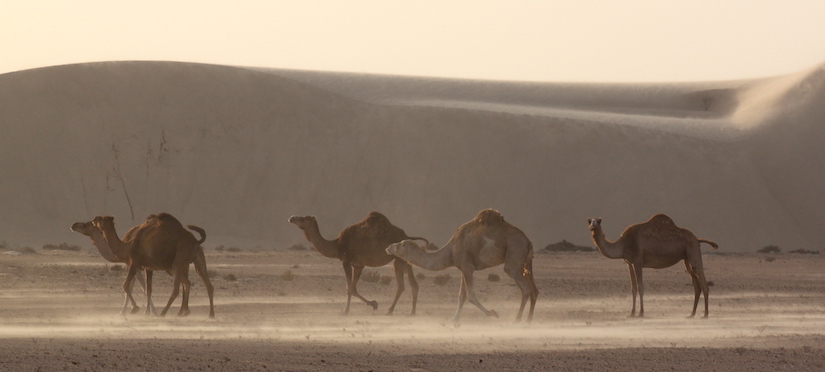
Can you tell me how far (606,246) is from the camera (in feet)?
61.6

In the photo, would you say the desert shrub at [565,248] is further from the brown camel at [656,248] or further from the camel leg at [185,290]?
the camel leg at [185,290]

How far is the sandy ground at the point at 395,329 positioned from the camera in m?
12.5

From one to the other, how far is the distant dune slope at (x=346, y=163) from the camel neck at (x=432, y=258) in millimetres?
37338

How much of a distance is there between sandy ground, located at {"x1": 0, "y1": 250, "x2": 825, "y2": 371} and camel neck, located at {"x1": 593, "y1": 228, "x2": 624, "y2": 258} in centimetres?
91

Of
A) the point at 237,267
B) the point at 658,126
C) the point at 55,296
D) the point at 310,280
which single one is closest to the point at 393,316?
the point at 55,296

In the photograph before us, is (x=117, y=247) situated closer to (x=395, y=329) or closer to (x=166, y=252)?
(x=166, y=252)

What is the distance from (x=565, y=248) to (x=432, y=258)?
118 ft

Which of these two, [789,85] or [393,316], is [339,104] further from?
[393,316]

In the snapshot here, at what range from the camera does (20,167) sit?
58.9 m

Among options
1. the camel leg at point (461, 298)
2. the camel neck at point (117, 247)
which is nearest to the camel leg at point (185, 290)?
the camel neck at point (117, 247)

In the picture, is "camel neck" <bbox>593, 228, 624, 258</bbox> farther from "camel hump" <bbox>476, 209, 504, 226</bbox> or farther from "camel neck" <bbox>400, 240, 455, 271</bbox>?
"camel neck" <bbox>400, 240, 455, 271</bbox>

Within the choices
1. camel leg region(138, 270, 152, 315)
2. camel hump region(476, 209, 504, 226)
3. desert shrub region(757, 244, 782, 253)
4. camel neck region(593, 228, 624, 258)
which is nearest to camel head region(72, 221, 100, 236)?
camel leg region(138, 270, 152, 315)

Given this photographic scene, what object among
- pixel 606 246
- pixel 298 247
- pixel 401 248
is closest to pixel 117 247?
pixel 401 248

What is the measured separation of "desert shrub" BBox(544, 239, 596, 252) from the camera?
52.1 m
